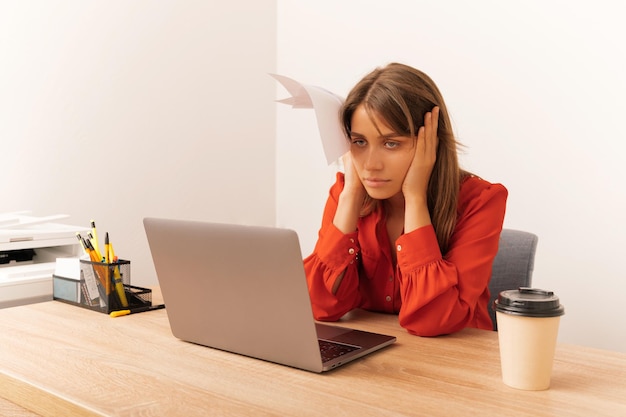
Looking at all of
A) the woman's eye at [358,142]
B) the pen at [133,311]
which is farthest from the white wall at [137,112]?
the woman's eye at [358,142]

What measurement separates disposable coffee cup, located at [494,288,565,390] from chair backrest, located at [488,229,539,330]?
2.30ft

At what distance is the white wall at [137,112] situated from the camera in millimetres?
2074

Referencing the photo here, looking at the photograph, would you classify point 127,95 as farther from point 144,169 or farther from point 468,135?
point 468,135

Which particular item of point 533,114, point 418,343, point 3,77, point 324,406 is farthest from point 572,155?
point 3,77

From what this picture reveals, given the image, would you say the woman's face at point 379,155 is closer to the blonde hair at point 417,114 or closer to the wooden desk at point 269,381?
the blonde hair at point 417,114

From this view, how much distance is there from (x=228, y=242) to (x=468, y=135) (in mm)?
1742

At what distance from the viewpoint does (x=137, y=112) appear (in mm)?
2422

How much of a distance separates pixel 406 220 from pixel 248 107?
1.76 m

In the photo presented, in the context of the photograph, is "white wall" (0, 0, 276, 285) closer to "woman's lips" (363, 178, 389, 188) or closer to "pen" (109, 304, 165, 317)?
"pen" (109, 304, 165, 317)

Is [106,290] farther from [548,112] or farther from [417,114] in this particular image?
[548,112]

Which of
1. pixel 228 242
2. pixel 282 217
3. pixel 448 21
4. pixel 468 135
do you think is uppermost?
pixel 448 21

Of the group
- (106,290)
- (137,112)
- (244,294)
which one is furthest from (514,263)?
(137,112)

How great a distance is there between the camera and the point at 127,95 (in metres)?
2.38

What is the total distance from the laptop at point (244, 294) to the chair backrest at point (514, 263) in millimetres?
582
